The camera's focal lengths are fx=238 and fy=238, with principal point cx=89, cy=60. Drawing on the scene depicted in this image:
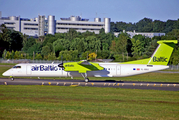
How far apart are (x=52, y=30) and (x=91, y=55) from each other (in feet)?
248

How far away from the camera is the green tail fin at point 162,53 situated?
30.9 meters

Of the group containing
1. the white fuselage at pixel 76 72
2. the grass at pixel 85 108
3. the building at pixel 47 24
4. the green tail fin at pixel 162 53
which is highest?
the building at pixel 47 24

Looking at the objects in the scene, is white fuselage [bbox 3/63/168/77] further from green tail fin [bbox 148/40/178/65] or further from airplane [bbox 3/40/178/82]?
green tail fin [bbox 148/40/178/65]

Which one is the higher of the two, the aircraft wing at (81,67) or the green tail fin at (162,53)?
the green tail fin at (162,53)

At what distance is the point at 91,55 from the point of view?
80438 mm

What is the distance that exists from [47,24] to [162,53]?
429 ft

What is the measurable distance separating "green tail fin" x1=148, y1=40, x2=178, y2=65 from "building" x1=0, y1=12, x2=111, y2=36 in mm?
123334

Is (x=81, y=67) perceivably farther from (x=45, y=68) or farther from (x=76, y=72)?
(x=45, y=68)

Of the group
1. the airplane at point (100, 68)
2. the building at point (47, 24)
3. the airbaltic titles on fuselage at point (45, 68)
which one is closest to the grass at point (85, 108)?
the airplane at point (100, 68)

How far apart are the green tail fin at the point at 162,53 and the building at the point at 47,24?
12333 centimetres

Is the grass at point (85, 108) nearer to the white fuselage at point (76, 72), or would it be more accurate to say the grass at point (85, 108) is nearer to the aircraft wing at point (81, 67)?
the aircraft wing at point (81, 67)

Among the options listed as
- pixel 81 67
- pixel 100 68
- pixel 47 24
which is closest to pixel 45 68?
pixel 81 67

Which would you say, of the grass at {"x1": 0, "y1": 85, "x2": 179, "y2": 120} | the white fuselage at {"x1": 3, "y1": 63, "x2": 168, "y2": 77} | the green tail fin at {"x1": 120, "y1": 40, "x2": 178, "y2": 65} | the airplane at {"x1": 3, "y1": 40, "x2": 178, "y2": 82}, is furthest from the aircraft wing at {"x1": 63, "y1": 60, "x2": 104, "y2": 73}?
the grass at {"x1": 0, "y1": 85, "x2": 179, "y2": 120}

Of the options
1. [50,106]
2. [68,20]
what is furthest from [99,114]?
[68,20]
